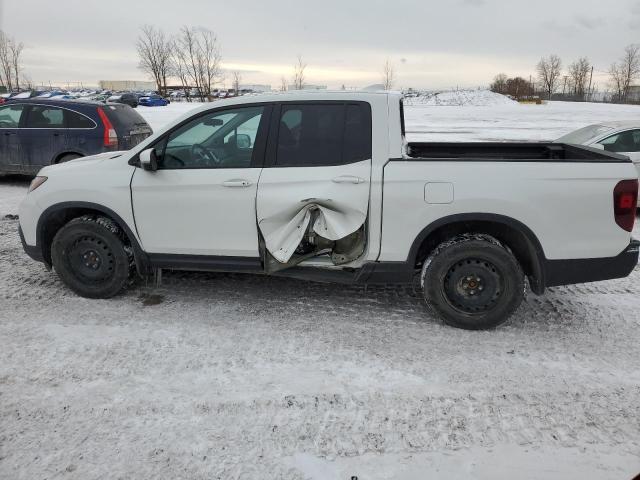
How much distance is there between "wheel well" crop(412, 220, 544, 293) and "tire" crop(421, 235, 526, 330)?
8cm

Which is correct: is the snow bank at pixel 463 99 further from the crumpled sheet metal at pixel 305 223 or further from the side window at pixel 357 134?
the crumpled sheet metal at pixel 305 223

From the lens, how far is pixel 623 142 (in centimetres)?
795

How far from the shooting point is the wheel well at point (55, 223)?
4698 mm

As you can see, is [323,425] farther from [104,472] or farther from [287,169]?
[287,169]

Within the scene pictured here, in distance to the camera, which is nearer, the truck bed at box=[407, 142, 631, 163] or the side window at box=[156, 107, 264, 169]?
the side window at box=[156, 107, 264, 169]

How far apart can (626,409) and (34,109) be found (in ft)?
33.6

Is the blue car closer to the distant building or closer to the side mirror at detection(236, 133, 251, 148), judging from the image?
the side mirror at detection(236, 133, 251, 148)

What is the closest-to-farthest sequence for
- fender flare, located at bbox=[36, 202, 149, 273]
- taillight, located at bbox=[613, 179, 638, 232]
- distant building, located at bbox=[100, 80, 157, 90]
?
1. taillight, located at bbox=[613, 179, 638, 232]
2. fender flare, located at bbox=[36, 202, 149, 273]
3. distant building, located at bbox=[100, 80, 157, 90]

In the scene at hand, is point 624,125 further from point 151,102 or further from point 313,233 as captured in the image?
point 151,102

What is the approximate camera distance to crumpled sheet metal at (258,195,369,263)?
4023 mm

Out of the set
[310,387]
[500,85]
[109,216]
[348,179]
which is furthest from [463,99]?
[310,387]

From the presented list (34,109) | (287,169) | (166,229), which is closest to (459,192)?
(287,169)

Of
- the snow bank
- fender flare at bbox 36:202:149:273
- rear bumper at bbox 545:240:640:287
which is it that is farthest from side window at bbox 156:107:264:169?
the snow bank

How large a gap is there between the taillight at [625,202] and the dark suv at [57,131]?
26.4 feet
